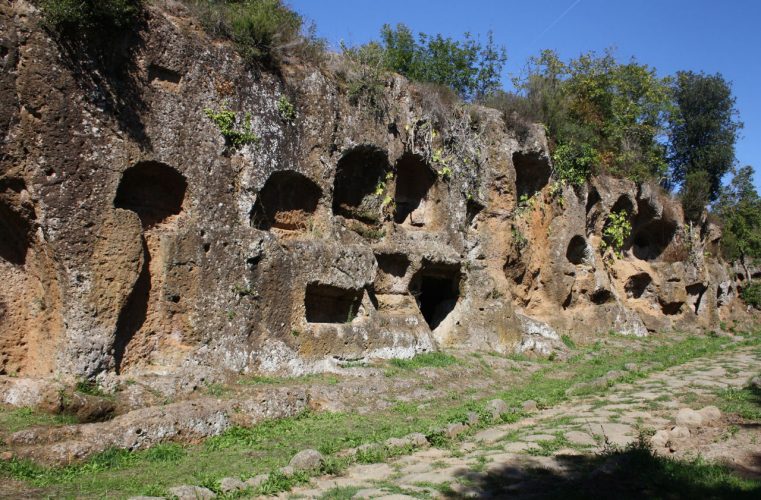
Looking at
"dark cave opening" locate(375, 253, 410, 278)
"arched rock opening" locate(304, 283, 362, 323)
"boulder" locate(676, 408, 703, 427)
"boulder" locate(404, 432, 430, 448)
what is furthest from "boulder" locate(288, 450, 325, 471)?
"dark cave opening" locate(375, 253, 410, 278)

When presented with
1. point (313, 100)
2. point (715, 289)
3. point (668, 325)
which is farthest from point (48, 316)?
point (715, 289)

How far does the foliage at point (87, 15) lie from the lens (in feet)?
30.5

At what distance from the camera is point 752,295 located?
104 feet

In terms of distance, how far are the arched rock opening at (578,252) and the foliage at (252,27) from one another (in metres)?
11.2

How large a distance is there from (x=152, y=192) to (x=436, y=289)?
8119 millimetres

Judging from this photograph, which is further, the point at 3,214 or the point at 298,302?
the point at 298,302

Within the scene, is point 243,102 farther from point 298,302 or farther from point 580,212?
point 580,212

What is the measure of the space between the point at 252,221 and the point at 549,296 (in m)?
10.1

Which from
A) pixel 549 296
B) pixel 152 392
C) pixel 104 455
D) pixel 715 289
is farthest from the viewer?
pixel 715 289

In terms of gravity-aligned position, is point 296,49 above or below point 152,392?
above

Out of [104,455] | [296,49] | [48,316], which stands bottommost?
[104,455]

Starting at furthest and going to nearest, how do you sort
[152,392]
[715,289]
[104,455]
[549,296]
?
[715,289] → [549,296] → [152,392] → [104,455]

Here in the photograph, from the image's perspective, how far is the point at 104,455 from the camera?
728 cm

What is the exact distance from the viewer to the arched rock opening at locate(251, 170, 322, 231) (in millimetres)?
12406
